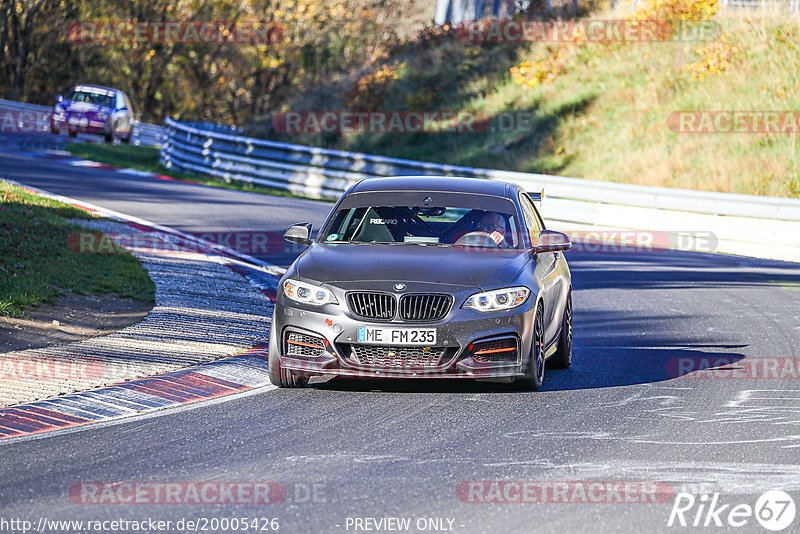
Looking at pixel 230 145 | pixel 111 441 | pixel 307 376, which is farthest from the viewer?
pixel 230 145

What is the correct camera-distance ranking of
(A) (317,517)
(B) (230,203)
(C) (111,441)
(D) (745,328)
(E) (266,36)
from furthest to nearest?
(E) (266,36) < (B) (230,203) < (D) (745,328) < (C) (111,441) < (A) (317,517)

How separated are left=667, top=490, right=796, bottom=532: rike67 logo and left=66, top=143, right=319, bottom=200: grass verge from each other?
2325cm

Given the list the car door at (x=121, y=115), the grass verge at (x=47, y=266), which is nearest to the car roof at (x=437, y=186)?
the grass verge at (x=47, y=266)

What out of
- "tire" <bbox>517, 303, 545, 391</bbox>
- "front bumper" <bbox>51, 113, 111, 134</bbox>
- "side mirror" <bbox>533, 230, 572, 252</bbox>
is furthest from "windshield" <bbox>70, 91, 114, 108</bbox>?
"tire" <bbox>517, 303, 545, 391</bbox>

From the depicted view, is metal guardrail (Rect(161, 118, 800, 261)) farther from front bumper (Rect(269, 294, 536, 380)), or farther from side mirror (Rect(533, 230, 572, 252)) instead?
front bumper (Rect(269, 294, 536, 380))

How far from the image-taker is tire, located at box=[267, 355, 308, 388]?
8.88 metres

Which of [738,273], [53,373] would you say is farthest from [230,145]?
[53,373]

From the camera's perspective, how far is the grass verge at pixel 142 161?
99.3 ft

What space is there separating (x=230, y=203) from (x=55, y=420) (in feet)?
54.8

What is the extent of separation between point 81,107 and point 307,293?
31512 mm

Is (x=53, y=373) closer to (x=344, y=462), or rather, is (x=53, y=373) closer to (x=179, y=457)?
(x=179, y=457)

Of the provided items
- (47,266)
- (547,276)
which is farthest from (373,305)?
(47,266)

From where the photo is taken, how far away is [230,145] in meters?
31.5

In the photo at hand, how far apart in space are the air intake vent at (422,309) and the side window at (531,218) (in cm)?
157
